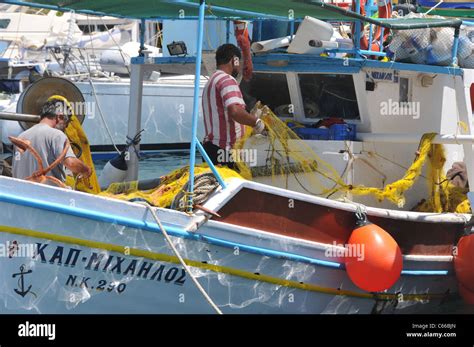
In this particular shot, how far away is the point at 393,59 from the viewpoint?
8.54 m

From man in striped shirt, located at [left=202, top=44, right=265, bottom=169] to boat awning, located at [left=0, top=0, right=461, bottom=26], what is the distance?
0.48 m

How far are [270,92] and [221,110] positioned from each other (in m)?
1.51

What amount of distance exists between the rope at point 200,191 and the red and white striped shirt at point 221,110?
0.65m

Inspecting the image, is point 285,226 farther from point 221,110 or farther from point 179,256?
point 221,110

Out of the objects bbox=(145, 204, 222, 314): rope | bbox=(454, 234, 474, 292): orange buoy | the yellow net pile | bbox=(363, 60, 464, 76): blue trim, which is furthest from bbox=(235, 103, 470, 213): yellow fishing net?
bbox=(145, 204, 222, 314): rope

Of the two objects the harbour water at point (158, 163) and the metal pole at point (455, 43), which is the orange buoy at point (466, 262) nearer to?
Result: the metal pole at point (455, 43)

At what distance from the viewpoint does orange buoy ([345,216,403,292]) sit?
24.6 ft

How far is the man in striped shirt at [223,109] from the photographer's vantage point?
7820mm

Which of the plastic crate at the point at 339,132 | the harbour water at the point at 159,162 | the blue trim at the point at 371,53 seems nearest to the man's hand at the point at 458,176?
the plastic crate at the point at 339,132

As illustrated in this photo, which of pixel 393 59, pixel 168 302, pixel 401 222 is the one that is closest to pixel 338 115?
pixel 393 59

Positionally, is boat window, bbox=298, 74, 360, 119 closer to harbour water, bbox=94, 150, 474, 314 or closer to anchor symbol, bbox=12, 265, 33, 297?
anchor symbol, bbox=12, 265, 33, 297
